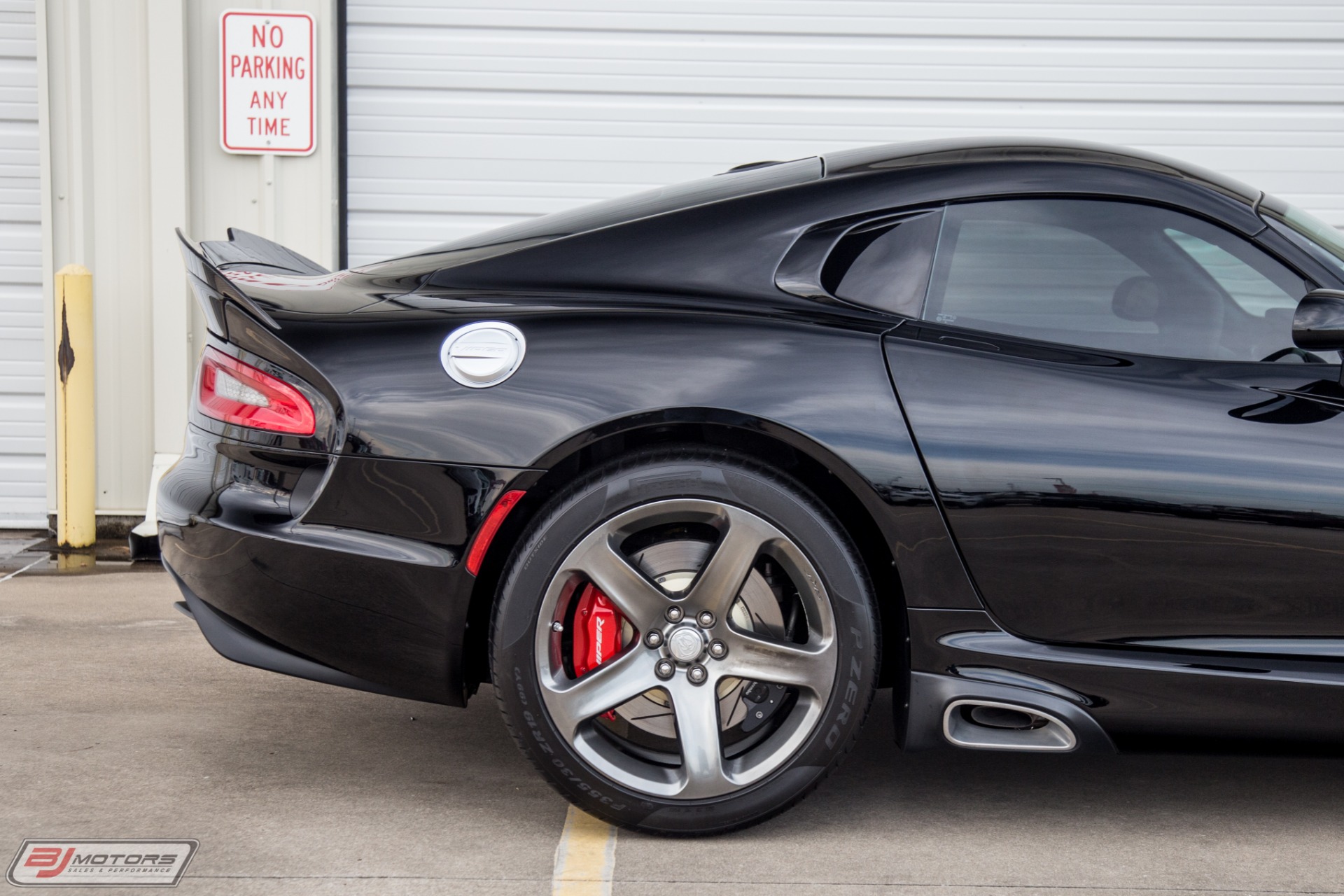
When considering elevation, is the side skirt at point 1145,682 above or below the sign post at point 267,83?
below

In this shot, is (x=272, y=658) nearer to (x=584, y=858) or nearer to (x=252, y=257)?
(x=584, y=858)

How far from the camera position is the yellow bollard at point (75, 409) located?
487cm

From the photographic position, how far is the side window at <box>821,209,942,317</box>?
7.72 ft

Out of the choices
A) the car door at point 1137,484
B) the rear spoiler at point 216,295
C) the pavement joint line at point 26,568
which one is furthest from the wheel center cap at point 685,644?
the pavement joint line at point 26,568

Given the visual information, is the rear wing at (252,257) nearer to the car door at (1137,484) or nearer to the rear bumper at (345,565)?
the rear bumper at (345,565)

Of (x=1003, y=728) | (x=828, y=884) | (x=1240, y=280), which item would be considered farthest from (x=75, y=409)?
(x=1240, y=280)

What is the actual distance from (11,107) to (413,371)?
166 inches

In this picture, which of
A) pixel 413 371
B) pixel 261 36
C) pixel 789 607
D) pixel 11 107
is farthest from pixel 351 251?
pixel 789 607

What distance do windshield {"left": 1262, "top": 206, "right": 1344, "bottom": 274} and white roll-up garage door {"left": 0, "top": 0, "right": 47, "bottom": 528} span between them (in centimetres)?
512

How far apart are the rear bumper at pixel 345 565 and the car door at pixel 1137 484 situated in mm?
873

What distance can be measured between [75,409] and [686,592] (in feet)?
12.2

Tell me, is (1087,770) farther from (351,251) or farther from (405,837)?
(351,251)

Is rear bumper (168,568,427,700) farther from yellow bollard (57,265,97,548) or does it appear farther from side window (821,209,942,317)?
yellow bollard (57,265,97,548)

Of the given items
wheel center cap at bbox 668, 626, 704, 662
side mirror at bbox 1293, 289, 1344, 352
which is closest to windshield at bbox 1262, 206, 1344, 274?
side mirror at bbox 1293, 289, 1344, 352
